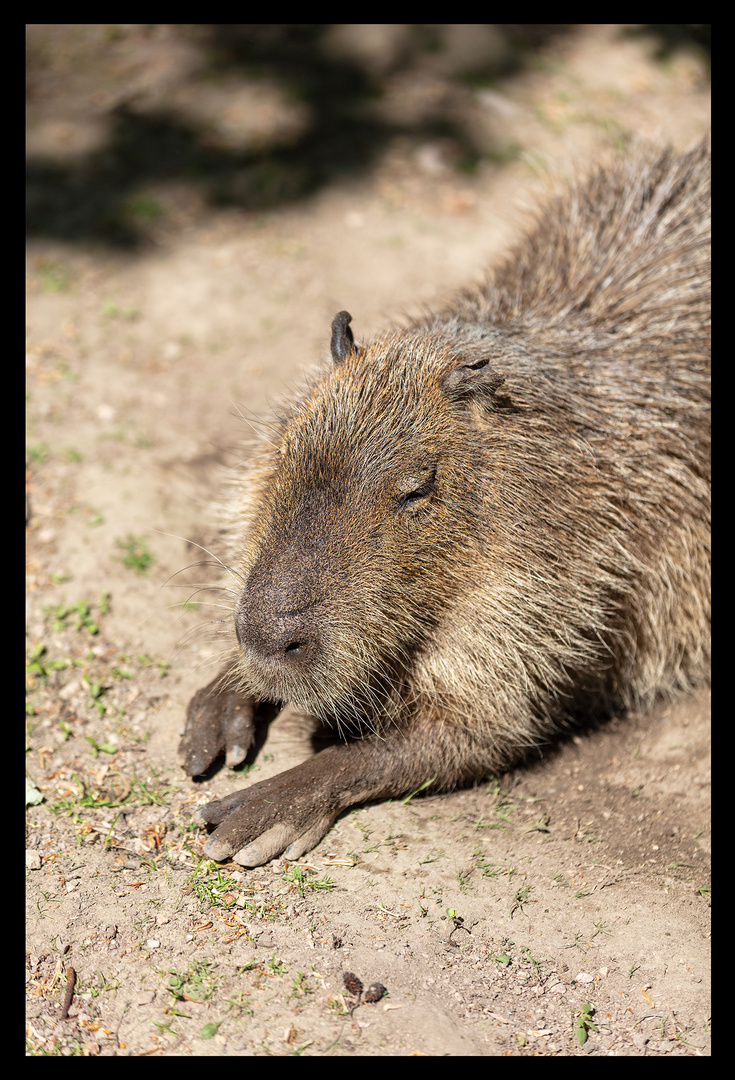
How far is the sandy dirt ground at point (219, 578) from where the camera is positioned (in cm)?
271

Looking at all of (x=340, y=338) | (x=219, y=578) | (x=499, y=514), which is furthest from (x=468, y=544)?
(x=219, y=578)

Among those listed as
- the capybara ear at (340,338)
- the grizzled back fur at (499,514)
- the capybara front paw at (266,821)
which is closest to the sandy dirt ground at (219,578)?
the capybara front paw at (266,821)

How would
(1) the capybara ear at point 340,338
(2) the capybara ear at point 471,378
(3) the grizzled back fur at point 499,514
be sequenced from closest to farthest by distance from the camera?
1. (3) the grizzled back fur at point 499,514
2. (2) the capybara ear at point 471,378
3. (1) the capybara ear at point 340,338

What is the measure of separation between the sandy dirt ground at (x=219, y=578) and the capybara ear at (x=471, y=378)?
1.50 metres

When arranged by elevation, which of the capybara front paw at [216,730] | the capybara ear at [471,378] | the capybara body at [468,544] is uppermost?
the capybara ear at [471,378]

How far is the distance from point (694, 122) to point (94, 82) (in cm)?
504

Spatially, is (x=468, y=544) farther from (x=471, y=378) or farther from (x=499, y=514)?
(x=471, y=378)

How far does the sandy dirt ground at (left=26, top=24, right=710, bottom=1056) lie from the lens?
2713 mm

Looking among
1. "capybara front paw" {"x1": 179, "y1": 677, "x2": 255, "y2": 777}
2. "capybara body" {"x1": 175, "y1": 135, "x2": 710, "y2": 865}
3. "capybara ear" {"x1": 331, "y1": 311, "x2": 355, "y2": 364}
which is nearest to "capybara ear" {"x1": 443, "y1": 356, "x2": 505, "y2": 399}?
"capybara body" {"x1": 175, "y1": 135, "x2": 710, "y2": 865}

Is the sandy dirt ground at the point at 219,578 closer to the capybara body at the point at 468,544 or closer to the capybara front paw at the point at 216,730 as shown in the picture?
the capybara front paw at the point at 216,730

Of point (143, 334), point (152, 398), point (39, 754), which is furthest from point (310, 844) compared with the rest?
point (143, 334)

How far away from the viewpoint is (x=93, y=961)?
2723mm

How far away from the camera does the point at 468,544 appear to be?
3.17 meters
